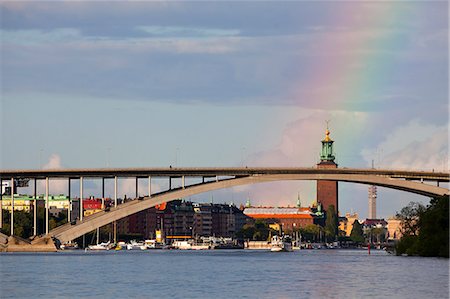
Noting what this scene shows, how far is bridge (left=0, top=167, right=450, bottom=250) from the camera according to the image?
4929 inches

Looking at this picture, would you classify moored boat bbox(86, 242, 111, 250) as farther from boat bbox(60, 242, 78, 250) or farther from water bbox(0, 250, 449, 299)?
water bbox(0, 250, 449, 299)

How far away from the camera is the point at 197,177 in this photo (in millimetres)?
129875

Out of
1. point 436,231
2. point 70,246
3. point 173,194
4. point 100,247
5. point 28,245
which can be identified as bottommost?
point 100,247

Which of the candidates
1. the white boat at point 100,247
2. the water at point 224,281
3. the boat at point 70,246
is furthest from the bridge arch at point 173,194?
the white boat at point 100,247

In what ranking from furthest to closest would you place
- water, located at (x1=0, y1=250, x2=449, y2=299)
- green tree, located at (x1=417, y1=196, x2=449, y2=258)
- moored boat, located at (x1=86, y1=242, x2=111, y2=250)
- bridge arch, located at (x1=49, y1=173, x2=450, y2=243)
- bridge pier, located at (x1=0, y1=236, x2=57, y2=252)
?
moored boat, located at (x1=86, y1=242, x2=111, y2=250)
bridge arch, located at (x1=49, y1=173, x2=450, y2=243)
bridge pier, located at (x1=0, y1=236, x2=57, y2=252)
green tree, located at (x1=417, y1=196, x2=449, y2=258)
water, located at (x1=0, y1=250, x2=449, y2=299)

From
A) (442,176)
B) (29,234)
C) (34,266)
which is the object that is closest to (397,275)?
(34,266)

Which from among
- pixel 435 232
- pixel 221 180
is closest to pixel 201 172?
pixel 221 180

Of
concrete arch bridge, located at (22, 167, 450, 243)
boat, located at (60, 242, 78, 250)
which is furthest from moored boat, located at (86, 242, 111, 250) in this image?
concrete arch bridge, located at (22, 167, 450, 243)

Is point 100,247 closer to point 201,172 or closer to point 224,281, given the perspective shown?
point 201,172

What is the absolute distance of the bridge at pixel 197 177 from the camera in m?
125

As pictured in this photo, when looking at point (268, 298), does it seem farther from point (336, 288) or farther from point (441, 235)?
point (441, 235)

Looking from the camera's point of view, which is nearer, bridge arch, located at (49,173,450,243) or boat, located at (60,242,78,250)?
bridge arch, located at (49,173,450,243)

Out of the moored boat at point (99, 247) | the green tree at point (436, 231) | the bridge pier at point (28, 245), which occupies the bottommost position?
the moored boat at point (99, 247)

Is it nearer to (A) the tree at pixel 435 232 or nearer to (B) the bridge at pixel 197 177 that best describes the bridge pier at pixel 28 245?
(B) the bridge at pixel 197 177
